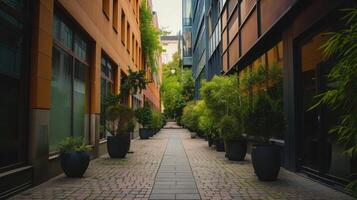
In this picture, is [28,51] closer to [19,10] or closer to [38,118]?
[19,10]

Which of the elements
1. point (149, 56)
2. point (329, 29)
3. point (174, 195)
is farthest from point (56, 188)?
point (149, 56)

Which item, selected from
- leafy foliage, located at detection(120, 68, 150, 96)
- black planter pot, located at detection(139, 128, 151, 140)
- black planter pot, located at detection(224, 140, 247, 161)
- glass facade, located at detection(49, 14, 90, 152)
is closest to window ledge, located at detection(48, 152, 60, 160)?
glass facade, located at detection(49, 14, 90, 152)

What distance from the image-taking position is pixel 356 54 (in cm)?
352

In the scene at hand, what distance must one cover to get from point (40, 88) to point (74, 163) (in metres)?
1.97

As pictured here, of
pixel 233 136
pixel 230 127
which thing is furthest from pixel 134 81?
pixel 233 136

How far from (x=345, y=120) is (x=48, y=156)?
22.5 ft

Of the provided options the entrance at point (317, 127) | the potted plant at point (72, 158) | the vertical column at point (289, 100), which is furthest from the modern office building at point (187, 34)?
the potted plant at point (72, 158)

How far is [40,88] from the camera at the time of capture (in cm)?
803

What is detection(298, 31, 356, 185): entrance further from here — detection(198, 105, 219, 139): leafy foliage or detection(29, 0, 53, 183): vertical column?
detection(198, 105, 219, 139): leafy foliage

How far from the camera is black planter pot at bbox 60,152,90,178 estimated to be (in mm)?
8891

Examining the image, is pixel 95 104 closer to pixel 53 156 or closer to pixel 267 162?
pixel 53 156

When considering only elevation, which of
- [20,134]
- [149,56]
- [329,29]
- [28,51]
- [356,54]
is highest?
[149,56]

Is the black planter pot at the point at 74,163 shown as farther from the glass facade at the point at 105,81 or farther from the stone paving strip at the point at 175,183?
the glass facade at the point at 105,81

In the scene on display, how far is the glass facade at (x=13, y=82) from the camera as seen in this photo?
6.90 m
